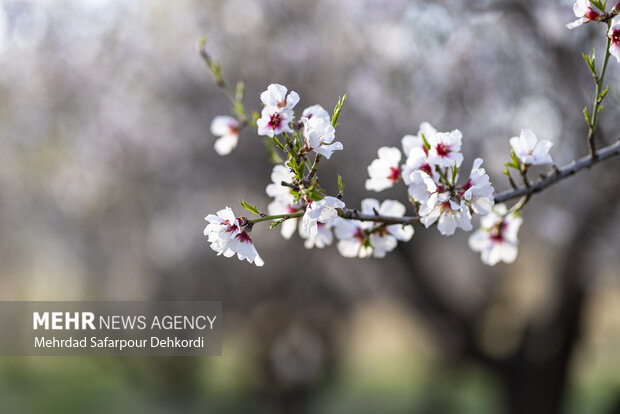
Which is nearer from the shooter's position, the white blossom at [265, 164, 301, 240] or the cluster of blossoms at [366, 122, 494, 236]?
the cluster of blossoms at [366, 122, 494, 236]

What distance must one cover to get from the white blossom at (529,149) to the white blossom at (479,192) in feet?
0.74

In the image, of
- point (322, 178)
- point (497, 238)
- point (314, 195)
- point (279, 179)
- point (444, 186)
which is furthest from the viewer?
point (322, 178)

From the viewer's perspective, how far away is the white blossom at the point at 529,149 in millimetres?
1373

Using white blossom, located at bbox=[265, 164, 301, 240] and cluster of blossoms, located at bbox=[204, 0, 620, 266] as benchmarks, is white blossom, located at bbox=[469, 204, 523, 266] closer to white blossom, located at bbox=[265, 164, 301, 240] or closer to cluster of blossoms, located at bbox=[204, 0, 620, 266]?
cluster of blossoms, located at bbox=[204, 0, 620, 266]

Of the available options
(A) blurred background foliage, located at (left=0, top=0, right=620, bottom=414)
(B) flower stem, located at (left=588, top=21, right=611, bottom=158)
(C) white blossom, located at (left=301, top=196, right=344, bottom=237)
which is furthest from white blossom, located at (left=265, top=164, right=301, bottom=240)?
(A) blurred background foliage, located at (left=0, top=0, right=620, bottom=414)

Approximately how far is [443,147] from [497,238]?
0.53 meters

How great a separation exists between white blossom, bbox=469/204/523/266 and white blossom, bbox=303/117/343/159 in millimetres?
666

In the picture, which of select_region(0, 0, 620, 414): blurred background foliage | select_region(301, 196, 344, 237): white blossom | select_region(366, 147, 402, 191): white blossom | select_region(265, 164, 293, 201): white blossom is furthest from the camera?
select_region(0, 0, 620, 414): blurred background foliage

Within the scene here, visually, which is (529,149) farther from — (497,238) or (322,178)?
(322,178)

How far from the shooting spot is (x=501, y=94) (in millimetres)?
5008

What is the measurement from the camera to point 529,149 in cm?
139

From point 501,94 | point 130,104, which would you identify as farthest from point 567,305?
point 130,104

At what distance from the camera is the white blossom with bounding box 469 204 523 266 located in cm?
164

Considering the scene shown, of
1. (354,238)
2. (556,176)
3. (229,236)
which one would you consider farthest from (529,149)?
(229,236)
